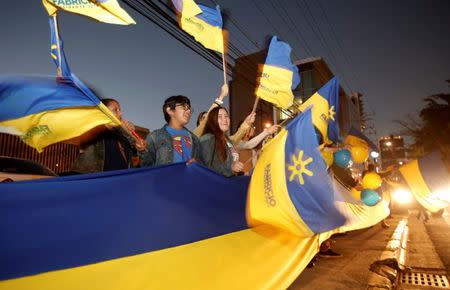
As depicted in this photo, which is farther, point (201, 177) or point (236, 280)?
point (201, 177)

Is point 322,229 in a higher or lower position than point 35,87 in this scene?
lower

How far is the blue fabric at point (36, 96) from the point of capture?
7.76ft

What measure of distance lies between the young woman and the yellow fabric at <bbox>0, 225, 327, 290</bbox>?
1007 mm

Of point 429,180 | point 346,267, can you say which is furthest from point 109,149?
point 429,180

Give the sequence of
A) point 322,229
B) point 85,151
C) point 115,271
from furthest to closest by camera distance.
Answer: point 85,151, point 322,229, point 115,271

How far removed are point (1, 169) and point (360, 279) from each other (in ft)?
16.7

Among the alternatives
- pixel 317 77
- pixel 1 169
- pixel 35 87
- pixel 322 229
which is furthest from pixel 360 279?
pixel 317 77

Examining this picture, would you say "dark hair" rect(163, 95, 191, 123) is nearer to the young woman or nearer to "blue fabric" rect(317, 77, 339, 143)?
the young woman

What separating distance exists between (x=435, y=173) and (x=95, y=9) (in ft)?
26.6

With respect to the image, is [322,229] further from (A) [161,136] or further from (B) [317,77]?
(B) [317,77]

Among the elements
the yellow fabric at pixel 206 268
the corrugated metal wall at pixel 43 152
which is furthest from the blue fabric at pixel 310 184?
the corrugated metal wall at pixel 43 152

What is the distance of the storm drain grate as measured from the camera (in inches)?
152

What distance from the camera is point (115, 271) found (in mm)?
1828

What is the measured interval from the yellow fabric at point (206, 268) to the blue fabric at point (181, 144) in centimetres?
107
